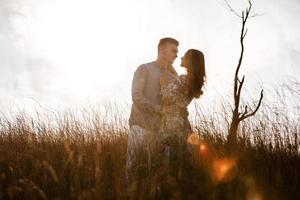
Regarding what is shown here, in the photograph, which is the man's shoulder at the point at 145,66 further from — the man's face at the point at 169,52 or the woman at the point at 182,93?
the woman at the point at 182,93

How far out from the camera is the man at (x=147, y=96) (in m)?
3.33

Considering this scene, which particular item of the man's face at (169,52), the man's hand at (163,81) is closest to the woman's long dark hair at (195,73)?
the man's hand at (163,81)

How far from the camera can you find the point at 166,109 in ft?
11.0

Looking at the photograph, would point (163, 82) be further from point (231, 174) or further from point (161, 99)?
point (231, 174)

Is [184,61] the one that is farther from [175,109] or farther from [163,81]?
[175,109]

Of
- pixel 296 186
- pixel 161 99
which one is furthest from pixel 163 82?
pixel 296 186

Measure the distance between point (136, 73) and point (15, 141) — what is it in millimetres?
2758

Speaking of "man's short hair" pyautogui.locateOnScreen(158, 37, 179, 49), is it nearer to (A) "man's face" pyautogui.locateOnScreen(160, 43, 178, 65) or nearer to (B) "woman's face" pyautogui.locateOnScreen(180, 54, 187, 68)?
(A) "man's face" pyautogui.locateOnScreen(160, 43, 178, 65)

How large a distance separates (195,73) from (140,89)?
54cm

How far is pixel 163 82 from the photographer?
3588mm

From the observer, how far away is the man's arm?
340 centimetres

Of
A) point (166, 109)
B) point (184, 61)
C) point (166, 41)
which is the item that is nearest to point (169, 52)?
point (166, 41)

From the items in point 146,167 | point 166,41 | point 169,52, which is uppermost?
point 166,41

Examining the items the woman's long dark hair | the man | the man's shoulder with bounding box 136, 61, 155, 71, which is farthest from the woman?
the man's shoulder with bounding box 136, 61, 155, 71
